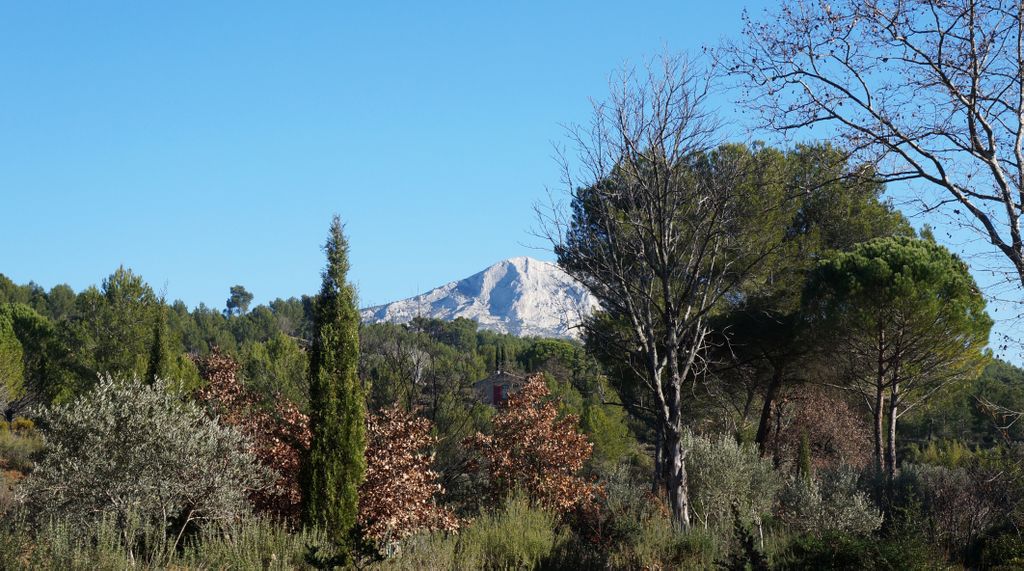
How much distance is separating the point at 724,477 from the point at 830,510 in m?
2.40

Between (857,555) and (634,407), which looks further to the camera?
(634,407)

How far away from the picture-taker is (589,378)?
44.2 m

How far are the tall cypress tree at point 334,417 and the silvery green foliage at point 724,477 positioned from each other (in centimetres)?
672

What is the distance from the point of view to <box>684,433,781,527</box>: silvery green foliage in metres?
15.0

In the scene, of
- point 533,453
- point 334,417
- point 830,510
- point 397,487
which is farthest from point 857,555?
point 533,453

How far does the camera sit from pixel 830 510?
12.9 m

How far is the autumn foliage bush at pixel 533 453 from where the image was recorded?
13375 millimetres

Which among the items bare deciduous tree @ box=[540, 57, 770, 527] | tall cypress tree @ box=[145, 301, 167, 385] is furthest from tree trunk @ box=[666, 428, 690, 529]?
tall cypress tree @ box=[145, 301, 167, 385]

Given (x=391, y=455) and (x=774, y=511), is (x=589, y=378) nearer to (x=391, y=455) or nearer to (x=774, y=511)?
(x=774, y=511)

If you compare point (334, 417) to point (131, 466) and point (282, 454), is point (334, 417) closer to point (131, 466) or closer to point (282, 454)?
point (282, 454)

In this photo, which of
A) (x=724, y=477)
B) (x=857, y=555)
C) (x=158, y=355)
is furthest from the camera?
(x=158, y=355)

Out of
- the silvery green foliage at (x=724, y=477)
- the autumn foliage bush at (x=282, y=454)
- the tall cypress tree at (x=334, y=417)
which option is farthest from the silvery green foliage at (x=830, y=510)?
the autumn foliage bush at (x=282, y=454)

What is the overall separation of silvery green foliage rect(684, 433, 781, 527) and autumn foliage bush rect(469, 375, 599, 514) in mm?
2539

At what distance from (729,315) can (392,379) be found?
9.69 m
